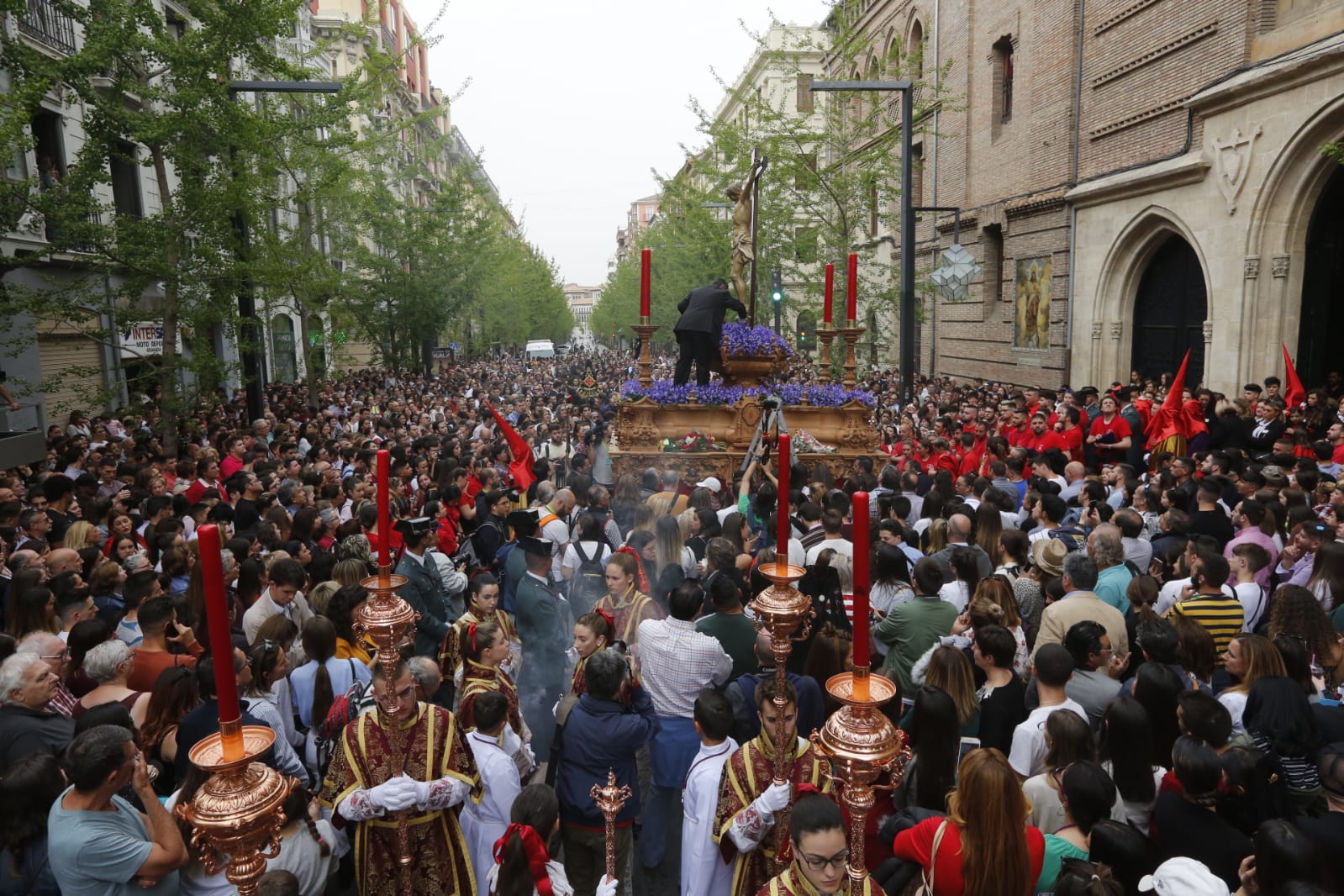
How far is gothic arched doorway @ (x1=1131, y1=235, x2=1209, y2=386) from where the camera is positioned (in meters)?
16.3

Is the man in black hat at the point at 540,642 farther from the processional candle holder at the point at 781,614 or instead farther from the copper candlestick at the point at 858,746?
the copper candlestick at the point at 858,746

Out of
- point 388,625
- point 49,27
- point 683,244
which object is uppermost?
point 49,27

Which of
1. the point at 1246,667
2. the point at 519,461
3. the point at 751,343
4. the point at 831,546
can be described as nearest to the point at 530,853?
the point at 1246,667

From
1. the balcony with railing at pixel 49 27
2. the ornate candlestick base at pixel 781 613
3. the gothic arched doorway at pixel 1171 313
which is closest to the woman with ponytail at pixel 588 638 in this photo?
the ornate candlestick base at pixel 781 613

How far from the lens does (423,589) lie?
599 cm

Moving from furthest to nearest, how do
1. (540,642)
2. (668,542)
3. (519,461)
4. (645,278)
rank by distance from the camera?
(645,278), (519,461), (668,542), (540,642)

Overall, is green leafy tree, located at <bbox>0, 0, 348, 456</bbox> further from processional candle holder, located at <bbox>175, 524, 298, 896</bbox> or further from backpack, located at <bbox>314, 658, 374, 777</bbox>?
processional candle holder, located at <bbox>175, 524, 298, 896</bbox>

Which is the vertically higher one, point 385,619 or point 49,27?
point 49,27

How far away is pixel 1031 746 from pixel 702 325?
404 inches

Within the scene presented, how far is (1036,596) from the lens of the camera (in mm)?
5617

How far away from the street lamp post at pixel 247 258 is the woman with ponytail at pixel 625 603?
387 inches

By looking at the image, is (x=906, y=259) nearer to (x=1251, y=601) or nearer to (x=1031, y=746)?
(x=1251, y=601)

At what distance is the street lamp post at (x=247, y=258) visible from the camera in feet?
42.0

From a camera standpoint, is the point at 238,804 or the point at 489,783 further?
the point at 489,783
